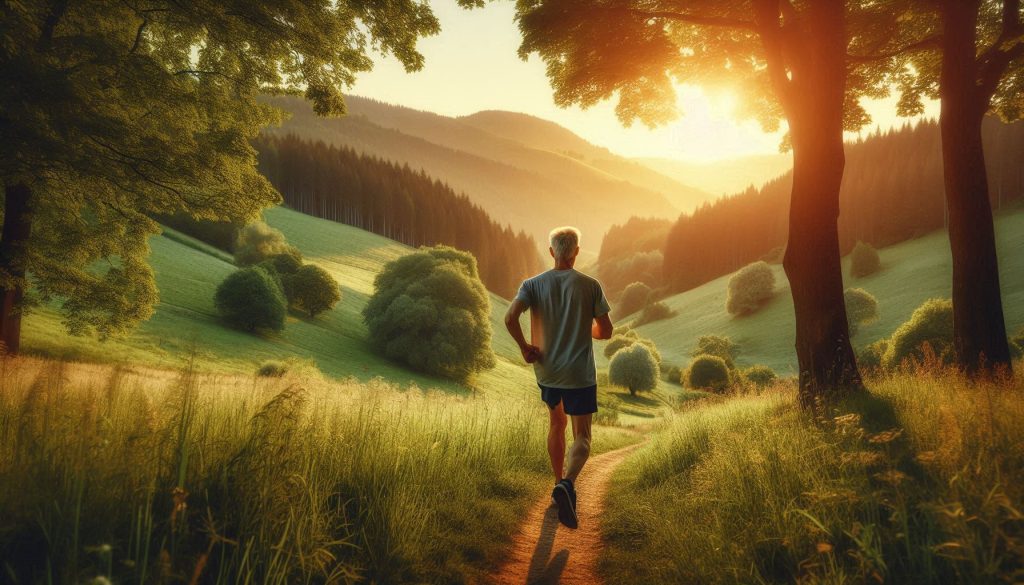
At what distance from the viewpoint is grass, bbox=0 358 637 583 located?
94.4 inches

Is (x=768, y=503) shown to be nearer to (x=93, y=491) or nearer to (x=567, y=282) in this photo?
(x=567, y=282)

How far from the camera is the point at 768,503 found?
3598 mm

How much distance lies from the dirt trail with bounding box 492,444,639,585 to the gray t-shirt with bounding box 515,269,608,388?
163 cm

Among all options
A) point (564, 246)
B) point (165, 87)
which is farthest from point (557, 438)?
point (165, 87)

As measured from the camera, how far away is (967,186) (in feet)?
26.0

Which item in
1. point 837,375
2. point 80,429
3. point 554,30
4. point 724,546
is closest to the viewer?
point 80,429

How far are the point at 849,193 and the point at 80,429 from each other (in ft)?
350

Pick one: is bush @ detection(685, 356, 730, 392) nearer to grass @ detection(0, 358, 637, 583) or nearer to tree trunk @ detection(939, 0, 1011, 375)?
tree trunk @ detection(939, 0, 1011, 375)

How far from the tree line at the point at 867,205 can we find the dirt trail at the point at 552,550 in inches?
3002

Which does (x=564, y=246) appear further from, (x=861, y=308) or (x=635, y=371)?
(x=861, y=308)

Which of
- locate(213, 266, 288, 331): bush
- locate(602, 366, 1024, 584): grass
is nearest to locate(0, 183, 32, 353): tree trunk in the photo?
locate(602, 366, 1024, 584): grass

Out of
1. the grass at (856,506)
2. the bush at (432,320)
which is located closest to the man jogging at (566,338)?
the grass at (856,506)

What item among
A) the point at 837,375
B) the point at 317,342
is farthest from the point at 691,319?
the point at 837,375

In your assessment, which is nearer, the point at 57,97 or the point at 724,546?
the point at 724,546
